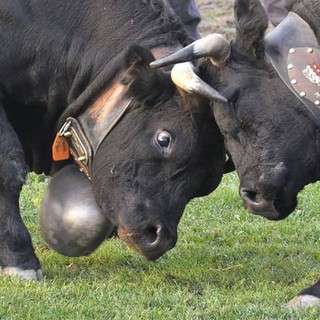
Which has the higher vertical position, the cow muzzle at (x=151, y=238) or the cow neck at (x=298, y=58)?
the cow neck at (x=298, y=58)

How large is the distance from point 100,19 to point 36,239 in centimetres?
166

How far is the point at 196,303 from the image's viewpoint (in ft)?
19.0

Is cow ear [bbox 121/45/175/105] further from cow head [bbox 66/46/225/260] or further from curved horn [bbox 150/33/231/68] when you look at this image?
curved horn [bbox 150/33/231/68]

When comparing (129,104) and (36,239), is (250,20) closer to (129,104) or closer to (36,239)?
(129,104)

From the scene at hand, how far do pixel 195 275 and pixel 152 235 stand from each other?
1.81 ft

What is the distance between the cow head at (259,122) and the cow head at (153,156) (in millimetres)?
218

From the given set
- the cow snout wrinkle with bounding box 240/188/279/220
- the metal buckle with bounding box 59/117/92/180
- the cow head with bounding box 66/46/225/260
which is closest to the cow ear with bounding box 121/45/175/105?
the cow head with bounding box 66/46/225/260

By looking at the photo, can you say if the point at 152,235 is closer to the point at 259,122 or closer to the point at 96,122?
the point at 96,122

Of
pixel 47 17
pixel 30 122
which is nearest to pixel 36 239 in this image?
pixel 30 122

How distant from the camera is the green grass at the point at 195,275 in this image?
5.62 m

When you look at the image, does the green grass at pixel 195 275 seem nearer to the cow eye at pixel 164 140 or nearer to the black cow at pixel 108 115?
the black cow at pixel 108 115

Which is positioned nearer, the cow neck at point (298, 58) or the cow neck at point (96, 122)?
the cow neck at point (298, 58)

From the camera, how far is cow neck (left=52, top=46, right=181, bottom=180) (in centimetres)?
611

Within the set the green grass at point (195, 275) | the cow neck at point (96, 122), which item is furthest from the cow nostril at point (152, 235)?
the cow neck at point (96, 122)
